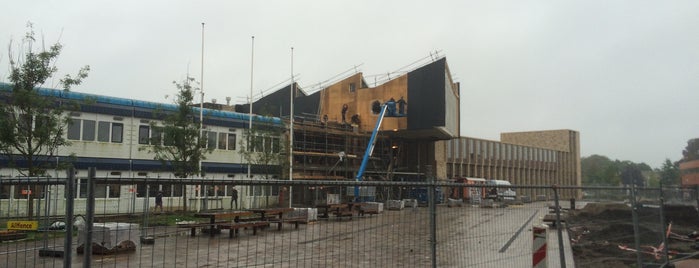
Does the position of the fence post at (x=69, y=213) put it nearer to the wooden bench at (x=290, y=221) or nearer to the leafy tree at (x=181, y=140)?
the wooden bench at (x=290, y=221)

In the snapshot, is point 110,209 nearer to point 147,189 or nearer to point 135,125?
point 147,189

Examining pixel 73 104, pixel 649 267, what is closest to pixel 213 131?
pixel 73 104

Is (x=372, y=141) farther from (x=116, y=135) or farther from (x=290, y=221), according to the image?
(x=290, y=221)

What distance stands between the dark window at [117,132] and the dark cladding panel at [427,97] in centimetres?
2460

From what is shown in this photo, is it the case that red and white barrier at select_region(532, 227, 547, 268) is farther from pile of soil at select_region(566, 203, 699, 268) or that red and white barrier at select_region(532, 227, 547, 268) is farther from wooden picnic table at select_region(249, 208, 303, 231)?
wooden picnic table at select_region(249, 208, 303, 231)

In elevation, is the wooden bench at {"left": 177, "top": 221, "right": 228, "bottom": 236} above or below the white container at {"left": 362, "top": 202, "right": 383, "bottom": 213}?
below

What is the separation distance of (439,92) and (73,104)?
31.7 meters

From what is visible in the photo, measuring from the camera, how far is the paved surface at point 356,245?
197 inches

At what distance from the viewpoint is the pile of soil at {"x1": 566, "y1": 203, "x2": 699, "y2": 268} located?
32.1 ft

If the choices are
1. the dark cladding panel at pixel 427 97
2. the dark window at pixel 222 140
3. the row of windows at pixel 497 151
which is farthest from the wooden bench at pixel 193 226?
the row of windows at pixel 497 151

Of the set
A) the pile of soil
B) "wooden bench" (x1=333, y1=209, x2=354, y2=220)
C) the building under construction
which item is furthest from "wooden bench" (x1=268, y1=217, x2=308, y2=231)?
the building under construction

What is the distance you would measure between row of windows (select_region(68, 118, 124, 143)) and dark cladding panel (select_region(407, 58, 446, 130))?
2485 cm

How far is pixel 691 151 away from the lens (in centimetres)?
4744

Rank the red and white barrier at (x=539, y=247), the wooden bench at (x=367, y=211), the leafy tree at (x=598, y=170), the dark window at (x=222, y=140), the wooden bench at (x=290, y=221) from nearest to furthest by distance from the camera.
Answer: the wooden bench at (x=290, y=221) < the wooden bench at (x=367, y=211) < the red and white barrier at (x=539, y=247) < the dark window at (x=222, y=140) < the leafy tree at (x=598, y=170)
